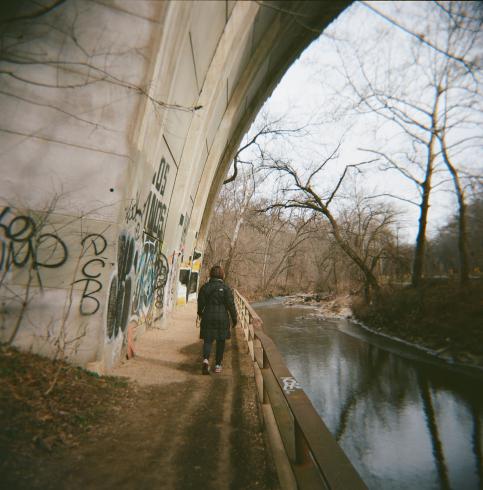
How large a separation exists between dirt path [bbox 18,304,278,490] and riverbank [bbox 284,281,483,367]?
10.5 metres

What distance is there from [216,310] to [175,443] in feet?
8.30

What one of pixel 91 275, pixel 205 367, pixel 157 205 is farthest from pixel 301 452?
pixel 157 205

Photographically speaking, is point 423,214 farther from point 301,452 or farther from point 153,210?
point 301,452

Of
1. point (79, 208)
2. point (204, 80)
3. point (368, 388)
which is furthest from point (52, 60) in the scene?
point (368, 388)

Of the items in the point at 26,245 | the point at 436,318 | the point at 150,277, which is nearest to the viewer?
the point at 26,245

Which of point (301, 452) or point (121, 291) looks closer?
point (301, 452)

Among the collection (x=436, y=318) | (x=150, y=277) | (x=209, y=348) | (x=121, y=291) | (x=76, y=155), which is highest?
(x=76, y=155)

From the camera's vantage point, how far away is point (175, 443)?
3.43 metres

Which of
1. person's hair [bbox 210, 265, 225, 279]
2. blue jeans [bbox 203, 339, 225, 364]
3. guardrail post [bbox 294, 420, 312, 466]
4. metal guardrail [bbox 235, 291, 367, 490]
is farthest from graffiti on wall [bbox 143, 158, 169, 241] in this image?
guardrail post [bbox 294, 420, 312, 466]

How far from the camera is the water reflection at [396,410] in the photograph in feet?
Answer: 17.9

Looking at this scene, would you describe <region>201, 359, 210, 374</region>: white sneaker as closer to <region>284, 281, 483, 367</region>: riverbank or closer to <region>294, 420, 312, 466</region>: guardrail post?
<region>294, 420, 312, 466</region>: guardrail post

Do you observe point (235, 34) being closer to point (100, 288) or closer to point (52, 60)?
point (52, 60)

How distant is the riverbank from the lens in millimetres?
12234

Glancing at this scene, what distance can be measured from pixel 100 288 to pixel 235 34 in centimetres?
676
